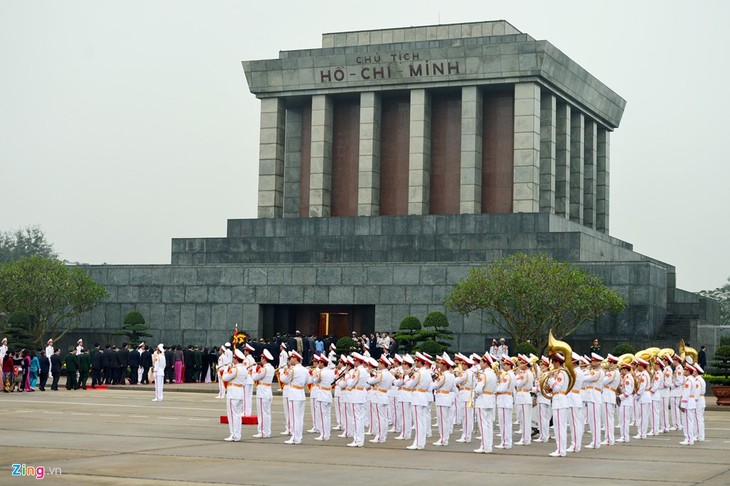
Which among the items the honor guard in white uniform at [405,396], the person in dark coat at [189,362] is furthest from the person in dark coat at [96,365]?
the honor guard in white uniform at [405,396]

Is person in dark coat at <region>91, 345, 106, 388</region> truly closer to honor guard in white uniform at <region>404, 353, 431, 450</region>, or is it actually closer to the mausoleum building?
the mausoleum building

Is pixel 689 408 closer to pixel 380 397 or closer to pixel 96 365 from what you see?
pixel 380 397

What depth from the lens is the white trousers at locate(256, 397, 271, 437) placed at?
24.9 m

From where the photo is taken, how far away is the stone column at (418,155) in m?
53.9

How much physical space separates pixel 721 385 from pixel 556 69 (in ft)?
73.4

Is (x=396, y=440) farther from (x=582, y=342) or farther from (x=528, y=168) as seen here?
(x=528, y=168)

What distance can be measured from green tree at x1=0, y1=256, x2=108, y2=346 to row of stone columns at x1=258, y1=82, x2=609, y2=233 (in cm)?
1106

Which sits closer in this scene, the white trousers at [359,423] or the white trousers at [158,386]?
the white trousers at [359,423]

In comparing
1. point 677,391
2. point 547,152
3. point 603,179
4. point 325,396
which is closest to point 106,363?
point 325,396

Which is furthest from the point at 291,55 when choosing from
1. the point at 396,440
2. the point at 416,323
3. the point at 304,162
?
the point at 396,440

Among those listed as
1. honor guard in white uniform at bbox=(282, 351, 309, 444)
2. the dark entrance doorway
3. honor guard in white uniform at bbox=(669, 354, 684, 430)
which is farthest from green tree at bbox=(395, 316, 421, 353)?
honor guard in white uniform at bbox=(282, 351, 309, 444)

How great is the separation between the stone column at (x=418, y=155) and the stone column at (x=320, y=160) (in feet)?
14.6

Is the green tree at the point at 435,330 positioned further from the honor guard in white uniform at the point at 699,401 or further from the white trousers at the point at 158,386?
the honor guard in white uniform at the point at 699,401

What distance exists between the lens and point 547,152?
55.2 meters
